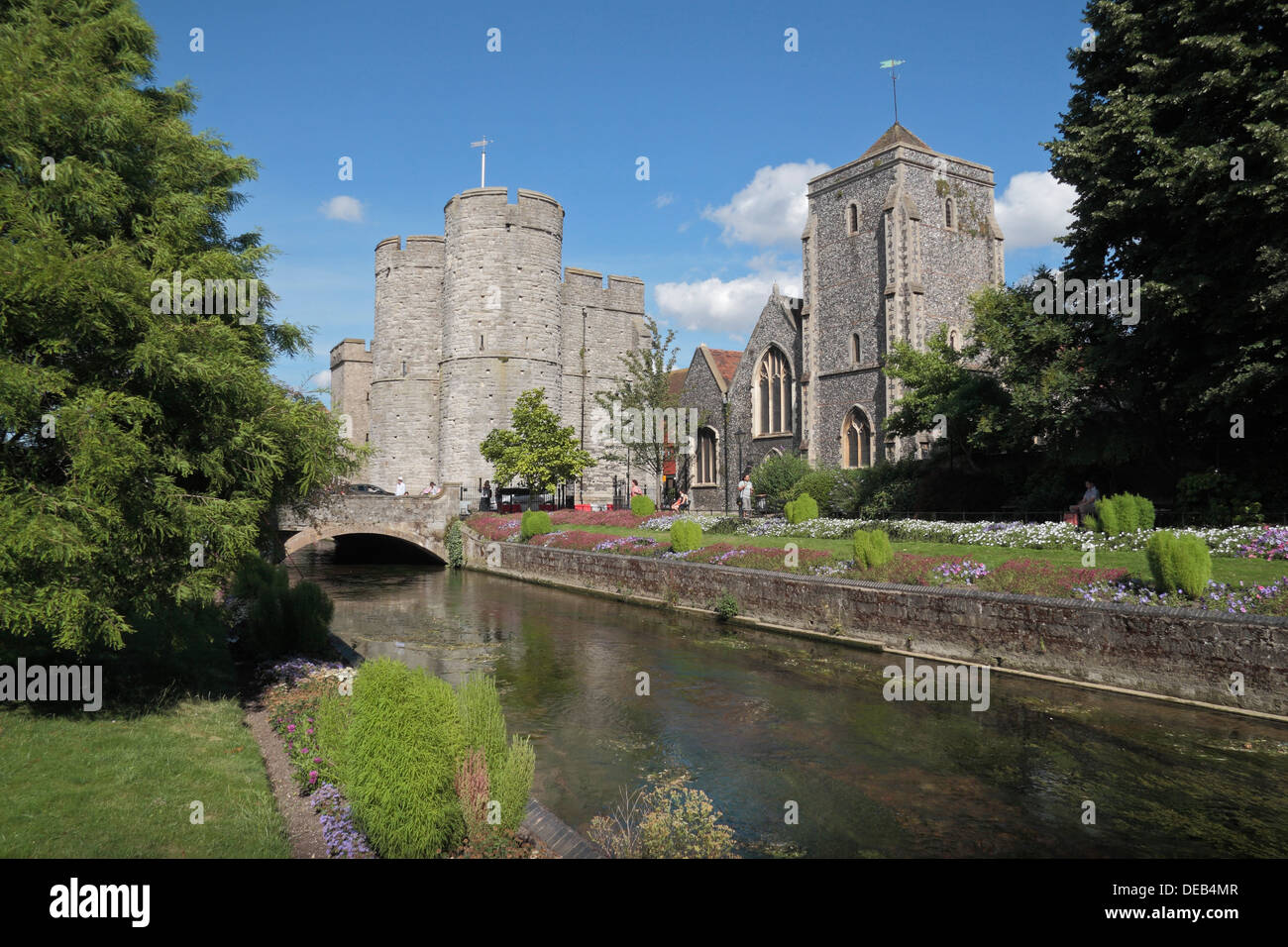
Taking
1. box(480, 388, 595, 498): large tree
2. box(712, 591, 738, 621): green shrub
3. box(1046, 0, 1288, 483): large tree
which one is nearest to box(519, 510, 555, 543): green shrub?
box(480, 388, 595, 498): large tree

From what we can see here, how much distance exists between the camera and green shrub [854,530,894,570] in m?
16.6

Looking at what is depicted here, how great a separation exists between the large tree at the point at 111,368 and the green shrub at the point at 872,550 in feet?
37.5

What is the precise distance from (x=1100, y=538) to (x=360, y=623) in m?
17.9

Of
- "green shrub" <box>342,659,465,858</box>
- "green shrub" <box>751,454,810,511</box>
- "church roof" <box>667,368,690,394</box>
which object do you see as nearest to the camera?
"green shrub" <box>342,659,465,858</box>

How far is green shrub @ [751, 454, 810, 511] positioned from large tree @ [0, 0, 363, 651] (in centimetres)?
2545

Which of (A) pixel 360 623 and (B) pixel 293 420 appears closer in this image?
(B) pixel 293 420

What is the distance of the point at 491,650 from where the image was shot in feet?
54.2

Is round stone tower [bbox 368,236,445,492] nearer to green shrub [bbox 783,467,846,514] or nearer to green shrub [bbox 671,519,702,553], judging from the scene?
green shrub [bbox 783,467,846,514]

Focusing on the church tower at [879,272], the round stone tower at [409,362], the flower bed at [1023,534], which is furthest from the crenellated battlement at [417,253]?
the flower bed at [1023,534]

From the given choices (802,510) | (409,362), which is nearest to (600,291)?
(409,362)

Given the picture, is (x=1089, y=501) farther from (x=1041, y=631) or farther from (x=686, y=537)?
(x=686, y=537)
